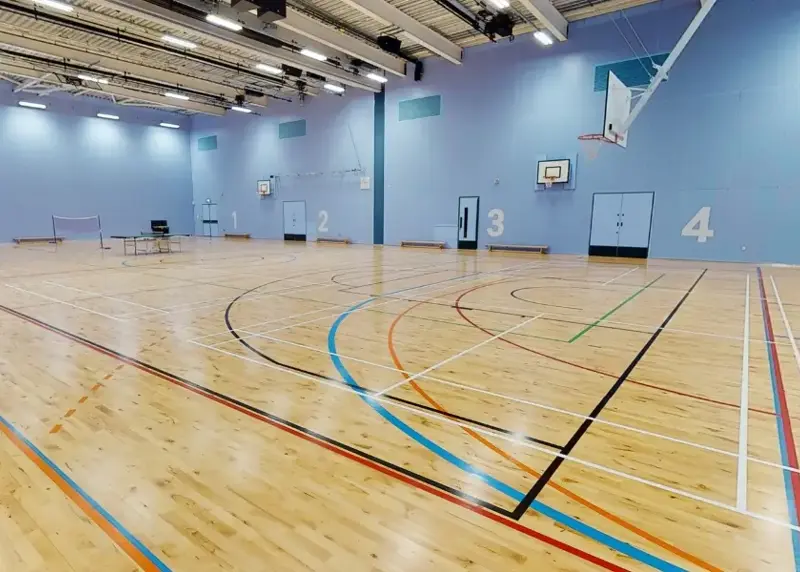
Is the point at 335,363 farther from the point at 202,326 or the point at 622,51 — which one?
the point at 622,51

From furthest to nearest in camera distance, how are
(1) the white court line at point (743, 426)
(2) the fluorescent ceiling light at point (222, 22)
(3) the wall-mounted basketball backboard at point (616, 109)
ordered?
(2) the fluorescent ceiling light at point (222, 22) → (3) the wall-mounted basketball backboard at point (616, 109) → (1) the white court line at point (743, 426)

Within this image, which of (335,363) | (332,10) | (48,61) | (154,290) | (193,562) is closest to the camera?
(193,562)

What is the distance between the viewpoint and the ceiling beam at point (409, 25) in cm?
1246

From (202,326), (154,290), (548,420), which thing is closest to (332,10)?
(154,290)

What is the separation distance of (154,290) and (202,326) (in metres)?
3.29

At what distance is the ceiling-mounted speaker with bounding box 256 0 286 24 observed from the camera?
381 inches

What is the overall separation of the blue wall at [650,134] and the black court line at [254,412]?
14.1 m

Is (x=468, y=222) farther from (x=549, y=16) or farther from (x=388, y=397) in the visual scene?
(x=388, y=397)

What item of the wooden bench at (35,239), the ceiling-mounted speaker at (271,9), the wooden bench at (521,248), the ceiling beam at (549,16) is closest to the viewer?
the ceiling-mounted speaker at (271,9)

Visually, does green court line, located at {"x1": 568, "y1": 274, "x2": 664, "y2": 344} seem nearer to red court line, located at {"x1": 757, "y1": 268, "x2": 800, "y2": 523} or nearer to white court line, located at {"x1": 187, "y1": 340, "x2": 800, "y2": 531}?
red court line, located at {"x1": 757, "y1": 268, "x2": 800, "y2": 523}

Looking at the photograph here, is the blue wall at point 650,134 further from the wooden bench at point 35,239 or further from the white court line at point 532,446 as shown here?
the wooden bench at point 35,239

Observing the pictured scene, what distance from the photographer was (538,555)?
1.93m

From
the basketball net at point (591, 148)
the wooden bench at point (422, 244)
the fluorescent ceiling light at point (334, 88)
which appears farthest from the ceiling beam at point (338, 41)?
the basketball net at point (591, 148)

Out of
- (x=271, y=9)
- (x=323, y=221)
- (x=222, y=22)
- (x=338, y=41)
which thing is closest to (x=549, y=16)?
(x=338, y=41)
